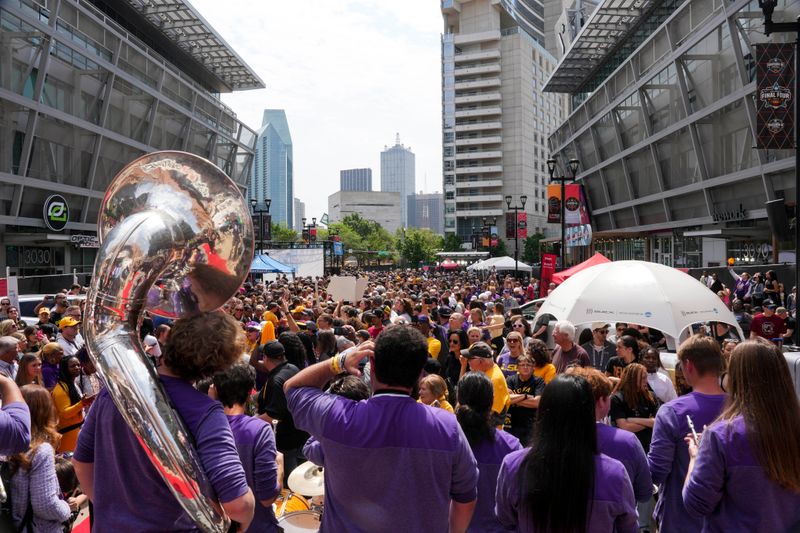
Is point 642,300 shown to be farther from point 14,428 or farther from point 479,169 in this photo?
point 479,169

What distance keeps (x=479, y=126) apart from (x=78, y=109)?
217 ft

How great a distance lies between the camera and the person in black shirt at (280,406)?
5.20 m

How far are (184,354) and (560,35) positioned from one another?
7131 cm

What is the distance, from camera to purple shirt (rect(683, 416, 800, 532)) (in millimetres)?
2506

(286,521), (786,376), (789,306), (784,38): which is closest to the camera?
(786,376)

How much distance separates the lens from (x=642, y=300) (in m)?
6.09

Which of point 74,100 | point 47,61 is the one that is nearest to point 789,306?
point 47,61

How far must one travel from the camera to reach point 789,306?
13555 millimetres

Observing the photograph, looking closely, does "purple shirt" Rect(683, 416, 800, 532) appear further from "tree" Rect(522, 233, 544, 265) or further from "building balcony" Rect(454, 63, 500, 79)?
"building balcony" Rect(454, 63, 500, 79)

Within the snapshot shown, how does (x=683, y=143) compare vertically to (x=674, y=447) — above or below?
above

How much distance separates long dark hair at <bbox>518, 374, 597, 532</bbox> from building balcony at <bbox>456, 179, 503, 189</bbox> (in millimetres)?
88941

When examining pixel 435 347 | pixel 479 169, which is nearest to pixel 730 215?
pixel 435 347

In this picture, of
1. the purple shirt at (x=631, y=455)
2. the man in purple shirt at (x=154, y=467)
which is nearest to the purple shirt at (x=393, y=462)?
the man in purple shirt at (x=154, y=467)

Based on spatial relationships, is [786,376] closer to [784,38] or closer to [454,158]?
[784,38]
